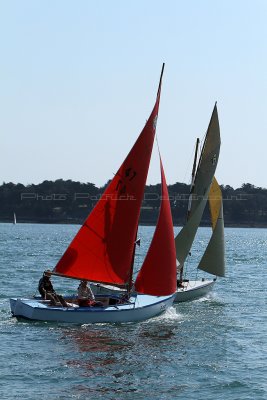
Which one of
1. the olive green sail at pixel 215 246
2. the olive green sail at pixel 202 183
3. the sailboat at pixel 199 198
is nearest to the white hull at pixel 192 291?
the sailboat at pixel 199 198

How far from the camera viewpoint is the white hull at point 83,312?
32219mm

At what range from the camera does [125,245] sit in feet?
115

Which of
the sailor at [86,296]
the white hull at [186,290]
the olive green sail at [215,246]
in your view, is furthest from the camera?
the olive green sail at [215,246]

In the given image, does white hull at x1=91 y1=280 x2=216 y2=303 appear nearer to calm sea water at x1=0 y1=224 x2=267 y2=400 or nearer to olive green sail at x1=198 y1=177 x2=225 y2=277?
calm sea water at x1=0 y1=224 x2=267 y2=400

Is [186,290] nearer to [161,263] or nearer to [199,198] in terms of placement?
[199,198]

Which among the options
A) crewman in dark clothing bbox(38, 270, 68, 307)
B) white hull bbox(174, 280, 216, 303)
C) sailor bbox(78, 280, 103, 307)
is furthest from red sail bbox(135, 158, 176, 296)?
white hull bbox(174, 280, 216, 303)

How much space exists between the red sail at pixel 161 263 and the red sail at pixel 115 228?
812 mm

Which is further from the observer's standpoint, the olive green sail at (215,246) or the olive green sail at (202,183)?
the olive green sail at (215,246)

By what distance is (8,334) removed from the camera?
31344 mm

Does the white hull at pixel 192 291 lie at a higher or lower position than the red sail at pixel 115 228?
lower

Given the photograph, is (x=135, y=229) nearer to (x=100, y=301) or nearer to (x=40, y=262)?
(x=100, y=301)

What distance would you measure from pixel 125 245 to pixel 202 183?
10479 mm

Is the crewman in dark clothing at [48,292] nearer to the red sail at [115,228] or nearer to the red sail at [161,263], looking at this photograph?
the red sail at [115,228]

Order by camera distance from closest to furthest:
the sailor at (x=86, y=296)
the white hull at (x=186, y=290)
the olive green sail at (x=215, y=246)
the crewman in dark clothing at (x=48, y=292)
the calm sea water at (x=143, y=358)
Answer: the calm sea water at (x=143, y=358) < the crewman in dark clothing at (x=48, y=292) < the sailor at (x=86, y=296) < the white hull at (x=186, y=290) < the olive green sail at (x=215, y=246)
